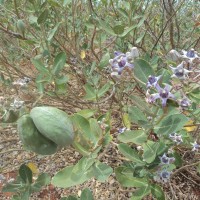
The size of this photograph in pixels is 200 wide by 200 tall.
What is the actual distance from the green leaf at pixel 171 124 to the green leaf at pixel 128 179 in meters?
0.21

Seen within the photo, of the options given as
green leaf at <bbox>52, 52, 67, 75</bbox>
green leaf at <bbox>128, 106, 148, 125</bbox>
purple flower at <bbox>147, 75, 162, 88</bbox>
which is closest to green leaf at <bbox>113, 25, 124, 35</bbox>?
green leaf at <bbox>52, 52, 67, 75</bbox>

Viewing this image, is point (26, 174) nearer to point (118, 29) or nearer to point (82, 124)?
point (82, 124)

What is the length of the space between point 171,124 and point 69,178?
0.27m

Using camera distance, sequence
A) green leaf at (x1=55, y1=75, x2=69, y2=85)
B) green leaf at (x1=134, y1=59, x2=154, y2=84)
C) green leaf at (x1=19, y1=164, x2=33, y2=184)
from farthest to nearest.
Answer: green leaf at (x1=55, y1=75, x2=69, y2=85), green leaf at (x1=19, y1=164, x2=33, y2=184), green leaf at (x1=134, y1=59, x2=154, y2=84)

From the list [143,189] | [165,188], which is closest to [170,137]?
[143,189]

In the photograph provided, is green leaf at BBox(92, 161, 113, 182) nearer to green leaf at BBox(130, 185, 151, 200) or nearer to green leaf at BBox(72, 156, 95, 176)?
green leaf at BBox(72, 156, 95, 176)

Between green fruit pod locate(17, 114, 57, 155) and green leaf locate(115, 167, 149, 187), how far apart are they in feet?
1.00

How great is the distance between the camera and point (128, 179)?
0.87m

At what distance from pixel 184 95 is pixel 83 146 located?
26 centimetres

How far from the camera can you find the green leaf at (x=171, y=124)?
679 mm

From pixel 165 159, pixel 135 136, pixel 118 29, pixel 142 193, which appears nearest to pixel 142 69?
pixel 135 136

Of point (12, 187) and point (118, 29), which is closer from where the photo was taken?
point (12, 187)

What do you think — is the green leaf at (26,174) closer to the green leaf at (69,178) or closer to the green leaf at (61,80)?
the green leaf at (69,178)

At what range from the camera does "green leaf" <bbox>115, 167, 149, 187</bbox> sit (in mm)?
867
